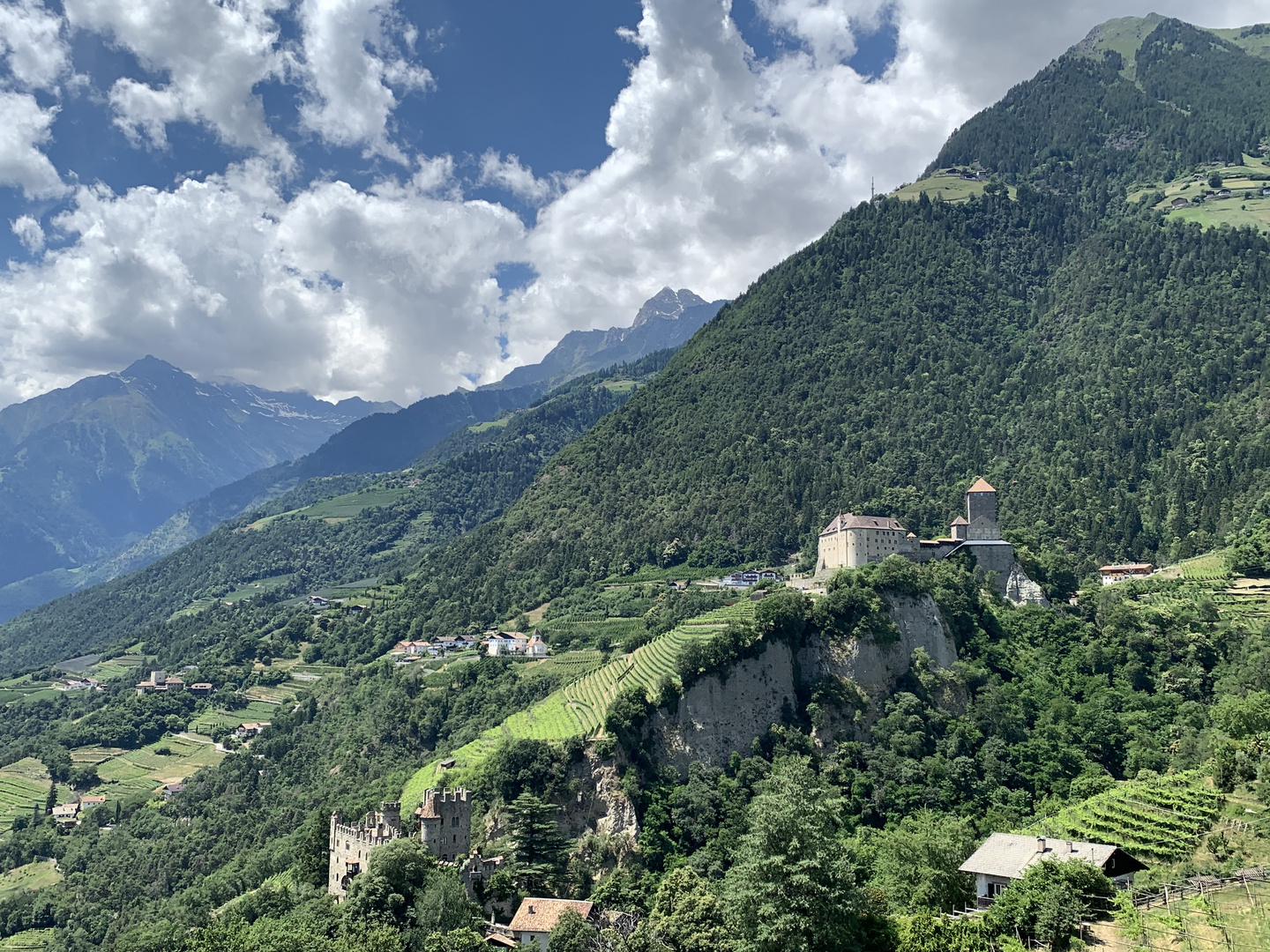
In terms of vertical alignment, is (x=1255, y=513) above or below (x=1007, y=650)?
above

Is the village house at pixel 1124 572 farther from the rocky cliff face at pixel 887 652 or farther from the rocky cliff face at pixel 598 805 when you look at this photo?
the rocky cliff face at pixel 598 805

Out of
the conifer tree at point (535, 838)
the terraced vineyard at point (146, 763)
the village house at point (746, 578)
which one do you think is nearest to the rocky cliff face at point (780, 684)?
the conifer tree at point (535, 838)

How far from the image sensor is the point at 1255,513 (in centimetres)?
11856

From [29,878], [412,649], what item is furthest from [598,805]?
[412,649]

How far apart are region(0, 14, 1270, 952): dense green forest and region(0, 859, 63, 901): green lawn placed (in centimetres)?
202

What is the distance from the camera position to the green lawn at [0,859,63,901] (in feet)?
351

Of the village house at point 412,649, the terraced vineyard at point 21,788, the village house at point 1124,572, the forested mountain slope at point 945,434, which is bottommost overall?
the terraced vineyard at point 21,788

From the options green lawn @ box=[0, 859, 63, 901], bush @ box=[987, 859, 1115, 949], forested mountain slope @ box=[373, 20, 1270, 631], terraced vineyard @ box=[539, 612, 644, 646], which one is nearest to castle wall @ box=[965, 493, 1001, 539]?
forested mountain slope @ box=[373, 20, 1270, 631]

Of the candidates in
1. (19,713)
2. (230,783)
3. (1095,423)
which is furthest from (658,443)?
(19,713)

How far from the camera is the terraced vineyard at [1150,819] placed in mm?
52688

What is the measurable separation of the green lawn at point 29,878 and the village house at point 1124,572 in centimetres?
12004

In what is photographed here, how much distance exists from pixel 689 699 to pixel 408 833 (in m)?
28.5

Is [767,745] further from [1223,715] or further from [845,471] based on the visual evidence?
[845,471]

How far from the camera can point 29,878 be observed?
4353 inches
